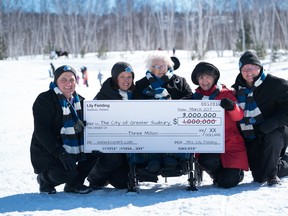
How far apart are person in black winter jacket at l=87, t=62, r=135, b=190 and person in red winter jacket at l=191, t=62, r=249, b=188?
0.69 meters

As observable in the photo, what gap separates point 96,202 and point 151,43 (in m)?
51.1

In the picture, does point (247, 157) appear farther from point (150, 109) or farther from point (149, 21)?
point (149, 21)

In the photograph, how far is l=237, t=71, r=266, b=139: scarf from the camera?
13.7 feet

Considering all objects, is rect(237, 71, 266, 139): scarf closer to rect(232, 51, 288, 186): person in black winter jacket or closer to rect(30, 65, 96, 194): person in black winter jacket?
rect(232, 51, 288, 186): person in black winter jacket

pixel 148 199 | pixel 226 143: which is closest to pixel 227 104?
pixel 226 143

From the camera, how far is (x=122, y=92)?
4188 millimetres

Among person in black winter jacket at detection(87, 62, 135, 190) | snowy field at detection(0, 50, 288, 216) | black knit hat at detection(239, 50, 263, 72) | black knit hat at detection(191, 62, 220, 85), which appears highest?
black knit hat at detection(239, 50, 263, 72)

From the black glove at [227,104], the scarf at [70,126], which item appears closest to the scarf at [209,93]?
the black glove at [227,104]

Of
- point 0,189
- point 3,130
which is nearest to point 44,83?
point 3,130

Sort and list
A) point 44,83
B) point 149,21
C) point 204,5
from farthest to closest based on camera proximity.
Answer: point 149,21 → point 204,5 → point 44,83

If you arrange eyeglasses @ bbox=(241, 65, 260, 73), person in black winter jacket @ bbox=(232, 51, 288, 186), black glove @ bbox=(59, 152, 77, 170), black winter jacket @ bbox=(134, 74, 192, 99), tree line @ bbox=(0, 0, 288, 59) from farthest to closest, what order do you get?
tree line @ bbox=(0, 0, 288, 59) < black winter jacket @ bbox=(134, 74, 192, 99) < eyeglasses @ bbox=(241, 65, 260, 73) < person in black winter jacket @ bbox=(232, 51, 288, 186) < black glove @ bbox=(59, 152, 77, 170)

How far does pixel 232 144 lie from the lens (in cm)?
415

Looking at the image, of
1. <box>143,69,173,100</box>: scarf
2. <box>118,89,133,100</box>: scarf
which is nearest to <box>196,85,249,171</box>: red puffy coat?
<box>143,69,173,100</box>: scarf

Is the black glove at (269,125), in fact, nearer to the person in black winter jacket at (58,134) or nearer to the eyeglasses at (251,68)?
the eyeglasses at (251,68)
